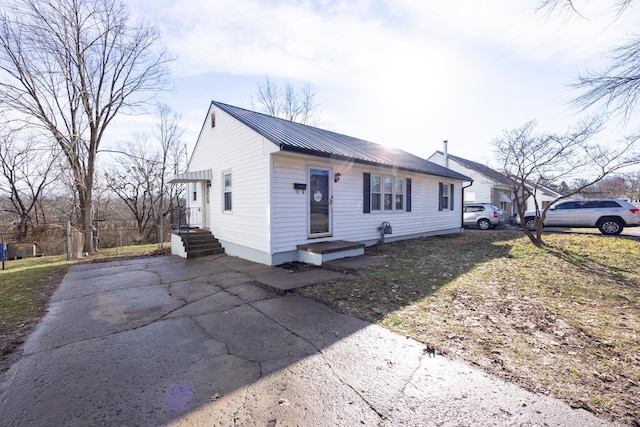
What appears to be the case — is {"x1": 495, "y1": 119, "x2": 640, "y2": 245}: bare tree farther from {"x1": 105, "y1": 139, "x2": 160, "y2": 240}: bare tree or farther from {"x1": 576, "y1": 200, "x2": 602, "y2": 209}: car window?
{"x1": 105, "y1": 139, "x2": 160, "y2": 240}: bare tree

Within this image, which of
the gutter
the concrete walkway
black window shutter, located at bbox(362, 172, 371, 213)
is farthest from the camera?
black window shutter, located at bbox(362, 172, 371, 213)

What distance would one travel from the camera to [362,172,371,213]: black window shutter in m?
8.86

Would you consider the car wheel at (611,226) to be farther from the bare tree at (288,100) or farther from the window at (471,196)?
the bare tree at (288,100)

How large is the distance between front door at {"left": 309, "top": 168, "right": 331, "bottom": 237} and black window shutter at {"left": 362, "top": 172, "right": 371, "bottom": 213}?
58.6 inches

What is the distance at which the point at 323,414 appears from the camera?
198cm

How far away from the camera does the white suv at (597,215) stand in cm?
1148

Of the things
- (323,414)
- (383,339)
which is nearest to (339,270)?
(383,339)

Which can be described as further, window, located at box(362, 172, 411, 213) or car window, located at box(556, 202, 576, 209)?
car window, located at box(556, 202, 576, 209)

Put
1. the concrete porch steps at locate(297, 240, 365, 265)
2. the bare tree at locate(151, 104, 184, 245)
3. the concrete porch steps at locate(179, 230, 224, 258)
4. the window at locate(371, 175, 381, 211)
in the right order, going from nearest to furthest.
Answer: the concrete porch steps at locate(297, 240, 365, 265) < the concrete porch steps at locate(179, 230, 224, 258) < the window at locate(371, 175, 381, 211) < the bare tree at locate(151, 104, 184, 245)

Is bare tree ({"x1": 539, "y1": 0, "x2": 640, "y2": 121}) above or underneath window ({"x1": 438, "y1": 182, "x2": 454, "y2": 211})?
above

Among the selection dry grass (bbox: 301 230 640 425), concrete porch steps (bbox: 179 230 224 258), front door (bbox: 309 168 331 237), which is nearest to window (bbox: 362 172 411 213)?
front door (bbox: 309 168 331 237)

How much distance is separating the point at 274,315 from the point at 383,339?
155 cm

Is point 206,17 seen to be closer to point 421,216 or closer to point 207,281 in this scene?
point 207,281

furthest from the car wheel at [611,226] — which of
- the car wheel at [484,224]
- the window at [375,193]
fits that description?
the window at [375,193]
